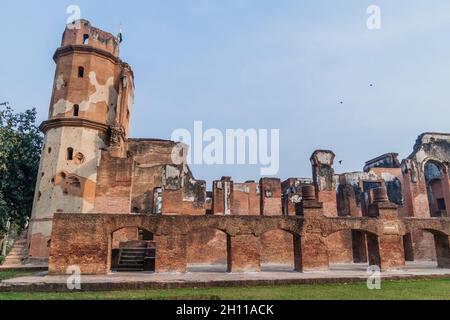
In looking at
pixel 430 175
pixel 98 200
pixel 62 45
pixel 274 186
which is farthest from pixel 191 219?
pixel 430 175

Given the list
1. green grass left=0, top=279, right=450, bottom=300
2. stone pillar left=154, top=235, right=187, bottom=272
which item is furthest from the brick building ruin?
green grass left=0, top=279, right=450, bottom=300

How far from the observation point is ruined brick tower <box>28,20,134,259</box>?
60.5 ft

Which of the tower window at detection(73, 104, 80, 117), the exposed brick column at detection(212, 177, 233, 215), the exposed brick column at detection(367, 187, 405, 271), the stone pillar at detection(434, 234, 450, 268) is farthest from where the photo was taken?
the exposed brick column at detection(212, 177, 233, 215)

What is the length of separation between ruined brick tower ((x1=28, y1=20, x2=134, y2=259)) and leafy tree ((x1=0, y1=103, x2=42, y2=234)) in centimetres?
184

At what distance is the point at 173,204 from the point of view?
18469 millimetres

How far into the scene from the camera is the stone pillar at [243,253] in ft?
43.5

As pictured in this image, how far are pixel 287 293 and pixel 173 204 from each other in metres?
10.5

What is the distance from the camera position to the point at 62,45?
21.5 metres

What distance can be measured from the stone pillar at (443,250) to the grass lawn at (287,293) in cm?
548

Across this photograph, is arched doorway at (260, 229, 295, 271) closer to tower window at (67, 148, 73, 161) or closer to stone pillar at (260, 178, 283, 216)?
stone pillar at (260, 178, 283, 216)

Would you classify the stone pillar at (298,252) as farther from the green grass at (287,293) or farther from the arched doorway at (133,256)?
the arched doorway at (133,256)

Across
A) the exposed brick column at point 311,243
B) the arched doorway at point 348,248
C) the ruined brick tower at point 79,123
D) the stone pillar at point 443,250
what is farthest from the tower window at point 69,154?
the stone pillar at point 443,250

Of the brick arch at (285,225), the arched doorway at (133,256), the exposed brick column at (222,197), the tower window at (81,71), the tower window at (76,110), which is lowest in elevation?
the arched doorway at (133,256)

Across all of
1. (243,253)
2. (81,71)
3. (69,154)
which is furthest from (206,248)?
(81,71)
